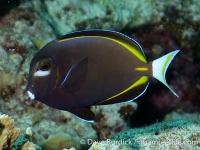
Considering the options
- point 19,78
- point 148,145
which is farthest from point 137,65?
point 19,78

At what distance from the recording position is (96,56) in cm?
166

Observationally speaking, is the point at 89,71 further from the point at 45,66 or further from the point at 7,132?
the point at 7,132

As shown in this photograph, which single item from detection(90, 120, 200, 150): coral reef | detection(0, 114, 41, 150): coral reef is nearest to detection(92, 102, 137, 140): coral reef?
detection(90, 120, 200, 150): coral reef

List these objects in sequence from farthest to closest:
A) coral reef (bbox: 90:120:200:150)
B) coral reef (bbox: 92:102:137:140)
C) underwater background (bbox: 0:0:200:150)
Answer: coral reef (bbox: 92:102:137:140)
underwater background (bbox: 0:0:200:150)
coral reef (bbox: 90:120:200:150)

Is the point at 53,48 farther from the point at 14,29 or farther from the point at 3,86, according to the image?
the point at 14,29

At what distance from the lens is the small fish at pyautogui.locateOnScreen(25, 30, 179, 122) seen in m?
1.59

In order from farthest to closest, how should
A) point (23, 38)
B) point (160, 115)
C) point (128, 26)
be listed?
point (160, 115) < point (128, 26) < point (23, 38)

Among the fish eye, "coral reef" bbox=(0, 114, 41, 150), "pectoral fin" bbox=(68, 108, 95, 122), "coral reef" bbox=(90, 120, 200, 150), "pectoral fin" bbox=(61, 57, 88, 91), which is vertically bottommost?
"coral reef" bbox=(90, 120, 200, 150)

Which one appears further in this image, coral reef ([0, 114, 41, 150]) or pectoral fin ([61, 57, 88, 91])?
coral reef ([0, 114, 41, 150])

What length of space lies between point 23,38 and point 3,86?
699 millimetres

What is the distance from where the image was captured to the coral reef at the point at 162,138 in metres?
2.71

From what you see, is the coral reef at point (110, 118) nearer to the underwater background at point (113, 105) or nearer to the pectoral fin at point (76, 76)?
the underwater background at point (113, 105)

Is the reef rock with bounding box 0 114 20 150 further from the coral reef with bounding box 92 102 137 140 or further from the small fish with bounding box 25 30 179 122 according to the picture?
the coral reef with bounding box 92 102 137 140

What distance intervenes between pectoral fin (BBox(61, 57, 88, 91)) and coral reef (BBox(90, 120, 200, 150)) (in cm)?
110
